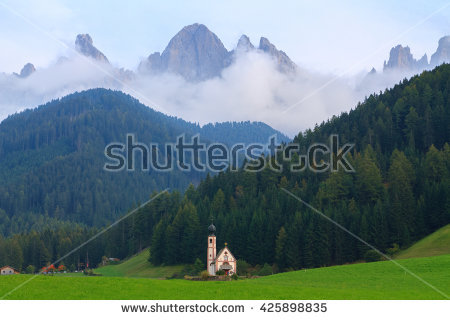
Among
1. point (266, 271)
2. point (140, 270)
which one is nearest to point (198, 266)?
point (266, 271)

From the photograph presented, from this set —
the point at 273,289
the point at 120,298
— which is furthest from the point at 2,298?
the point at 273,289

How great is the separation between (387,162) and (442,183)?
2563cm

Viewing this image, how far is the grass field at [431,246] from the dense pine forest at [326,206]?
324 cm

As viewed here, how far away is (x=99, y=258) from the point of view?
146m

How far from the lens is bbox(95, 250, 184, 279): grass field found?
99438mm

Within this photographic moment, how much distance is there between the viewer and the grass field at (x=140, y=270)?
99438 millimetres

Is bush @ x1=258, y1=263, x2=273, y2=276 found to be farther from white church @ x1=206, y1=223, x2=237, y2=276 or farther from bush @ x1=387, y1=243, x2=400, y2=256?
bush @ x1=387, y1=243, x2=400, y2=256

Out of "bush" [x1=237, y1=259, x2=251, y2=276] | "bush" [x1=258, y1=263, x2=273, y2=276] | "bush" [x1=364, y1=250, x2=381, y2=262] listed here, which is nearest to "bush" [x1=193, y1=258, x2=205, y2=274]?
"bush" [x1=237, y1=259, x2=251, y2=276]

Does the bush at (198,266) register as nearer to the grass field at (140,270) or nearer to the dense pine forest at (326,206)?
the grass field at (140,270)

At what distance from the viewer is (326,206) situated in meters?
98.9

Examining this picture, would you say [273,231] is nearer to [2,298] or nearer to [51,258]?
[2,298]

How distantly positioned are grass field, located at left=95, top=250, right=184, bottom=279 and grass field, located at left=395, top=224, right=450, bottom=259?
42766 mm

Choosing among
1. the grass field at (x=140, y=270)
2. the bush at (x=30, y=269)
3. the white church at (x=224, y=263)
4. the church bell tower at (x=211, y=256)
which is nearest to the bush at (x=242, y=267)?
the white church at (x=224, y=263)

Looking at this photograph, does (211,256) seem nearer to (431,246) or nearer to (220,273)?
(220,273)
